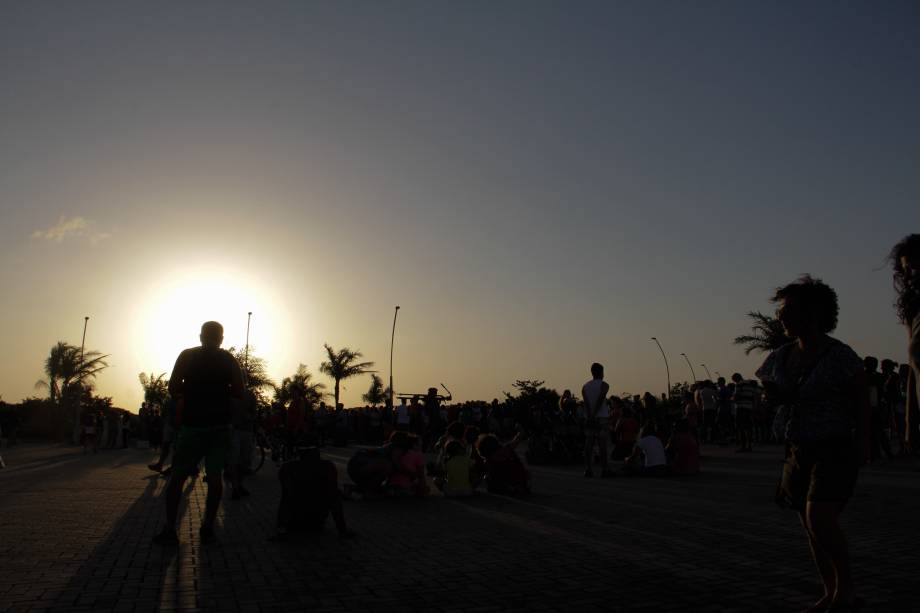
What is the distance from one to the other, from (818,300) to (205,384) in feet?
17.4

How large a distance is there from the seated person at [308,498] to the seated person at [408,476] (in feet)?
10.4

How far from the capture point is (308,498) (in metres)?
7.41

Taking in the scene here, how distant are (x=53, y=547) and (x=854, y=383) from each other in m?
6.46

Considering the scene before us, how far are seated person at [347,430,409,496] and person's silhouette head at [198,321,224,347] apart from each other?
150 inches

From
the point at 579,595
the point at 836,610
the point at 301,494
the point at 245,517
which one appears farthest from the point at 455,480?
the point at 836,610

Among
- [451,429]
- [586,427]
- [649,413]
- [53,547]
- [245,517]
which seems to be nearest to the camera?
[53,547]

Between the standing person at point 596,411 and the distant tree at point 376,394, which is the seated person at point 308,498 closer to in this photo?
the standing person at point 596,411

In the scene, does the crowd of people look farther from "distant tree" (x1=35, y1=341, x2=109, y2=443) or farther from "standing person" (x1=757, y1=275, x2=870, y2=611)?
"distant tree" (x1=35, y1=341, x2=109, y2=443)

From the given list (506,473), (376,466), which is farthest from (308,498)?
(506,473)

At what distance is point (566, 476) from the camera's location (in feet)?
49.0

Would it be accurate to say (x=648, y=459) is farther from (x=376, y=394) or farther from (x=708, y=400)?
(x=376, y=394)

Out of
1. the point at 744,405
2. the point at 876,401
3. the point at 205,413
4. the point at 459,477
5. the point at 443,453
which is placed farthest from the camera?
the point at 744,405

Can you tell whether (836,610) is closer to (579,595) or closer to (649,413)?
(579,595)

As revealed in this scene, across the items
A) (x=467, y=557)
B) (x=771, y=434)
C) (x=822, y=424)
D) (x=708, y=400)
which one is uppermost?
(x=708, y=400)
